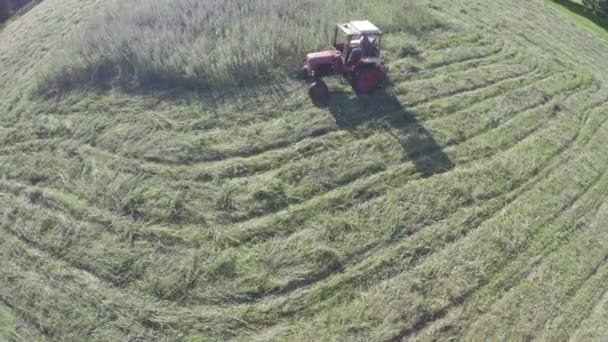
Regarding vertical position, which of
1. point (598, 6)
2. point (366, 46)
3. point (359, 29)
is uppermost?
point (359, 29)

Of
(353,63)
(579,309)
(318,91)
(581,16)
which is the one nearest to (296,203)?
(318,91)

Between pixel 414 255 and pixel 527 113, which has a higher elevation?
pixel 414 255

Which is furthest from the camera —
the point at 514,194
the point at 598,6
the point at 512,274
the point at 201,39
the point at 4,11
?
the point at 4,11

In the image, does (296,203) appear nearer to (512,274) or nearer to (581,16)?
(512,274)

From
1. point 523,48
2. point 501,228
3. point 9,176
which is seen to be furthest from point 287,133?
point 523,48

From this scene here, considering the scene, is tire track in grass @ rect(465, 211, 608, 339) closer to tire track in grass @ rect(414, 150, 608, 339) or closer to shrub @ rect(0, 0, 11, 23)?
tire track in grass @ rect(414, 150, 608, 339)

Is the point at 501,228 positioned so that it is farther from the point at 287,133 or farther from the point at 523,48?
the point at 523,48
